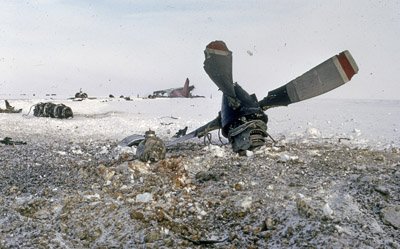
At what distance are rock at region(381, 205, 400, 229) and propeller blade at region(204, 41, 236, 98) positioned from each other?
118 inches

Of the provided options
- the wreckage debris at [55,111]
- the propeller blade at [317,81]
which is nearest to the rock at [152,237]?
the propeller blade at [317,81]

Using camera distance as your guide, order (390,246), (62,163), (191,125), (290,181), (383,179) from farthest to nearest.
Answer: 1. (191,125)
2. (62,163)
3. (290,181)
4. (383,179)
5. (390,246)

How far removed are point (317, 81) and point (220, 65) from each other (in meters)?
1.82

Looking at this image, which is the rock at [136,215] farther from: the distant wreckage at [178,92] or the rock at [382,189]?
the distant wreckage at [178,92]

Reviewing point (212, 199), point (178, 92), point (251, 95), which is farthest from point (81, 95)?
point (212, 199)

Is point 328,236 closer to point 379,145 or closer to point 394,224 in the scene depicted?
point 394,224

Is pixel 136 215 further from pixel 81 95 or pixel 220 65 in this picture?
pixel 81 95

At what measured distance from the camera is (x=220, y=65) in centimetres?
465

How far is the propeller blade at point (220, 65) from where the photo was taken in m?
4.52

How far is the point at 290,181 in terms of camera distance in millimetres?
3414

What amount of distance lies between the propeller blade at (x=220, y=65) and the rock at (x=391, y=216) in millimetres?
3004

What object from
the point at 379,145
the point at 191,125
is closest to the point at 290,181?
the point at 379,145

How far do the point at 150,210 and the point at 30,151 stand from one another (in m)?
4.18

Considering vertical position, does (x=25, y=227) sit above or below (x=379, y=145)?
below
